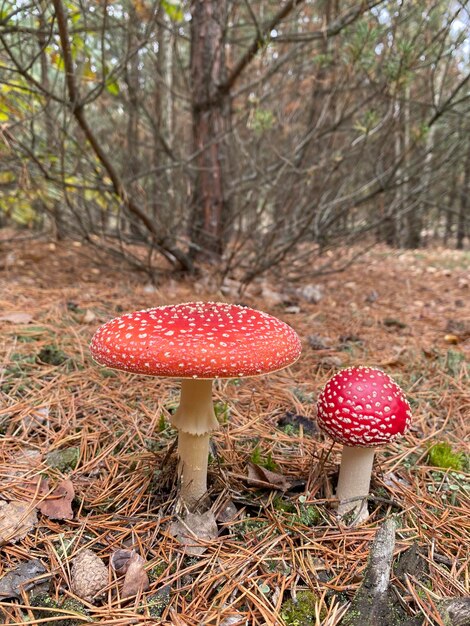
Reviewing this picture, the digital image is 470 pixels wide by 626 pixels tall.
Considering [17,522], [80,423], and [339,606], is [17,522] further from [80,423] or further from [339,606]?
[339,606]

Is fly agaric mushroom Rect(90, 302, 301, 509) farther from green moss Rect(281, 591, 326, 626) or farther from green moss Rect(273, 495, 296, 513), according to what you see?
green moss Rect(281, 591, 326, 626)

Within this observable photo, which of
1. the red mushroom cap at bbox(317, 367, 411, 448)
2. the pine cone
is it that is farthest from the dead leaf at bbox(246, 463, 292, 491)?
the pine cone

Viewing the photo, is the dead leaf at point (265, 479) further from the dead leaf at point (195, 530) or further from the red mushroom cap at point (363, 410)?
the red mushroom cap at point (363, 410)

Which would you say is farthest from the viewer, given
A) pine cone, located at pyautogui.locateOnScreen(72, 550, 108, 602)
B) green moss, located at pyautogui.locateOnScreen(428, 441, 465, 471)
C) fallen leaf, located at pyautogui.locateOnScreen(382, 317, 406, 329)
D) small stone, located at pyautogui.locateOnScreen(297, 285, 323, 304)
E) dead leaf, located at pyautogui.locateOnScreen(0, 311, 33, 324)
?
small stone, located at pyautogui.locateOnScreen(297, 285, 323, 304)

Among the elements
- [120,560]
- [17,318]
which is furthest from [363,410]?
[17,318]

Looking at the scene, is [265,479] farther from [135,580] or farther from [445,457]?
[445,457]

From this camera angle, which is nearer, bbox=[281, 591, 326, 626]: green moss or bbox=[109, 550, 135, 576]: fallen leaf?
bbox=[281, 591, 326, 626]: green moss
